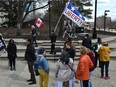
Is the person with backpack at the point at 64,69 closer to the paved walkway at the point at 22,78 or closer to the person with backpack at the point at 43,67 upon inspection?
the person with backpack at the point at 43,67

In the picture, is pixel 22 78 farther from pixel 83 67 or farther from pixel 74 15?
pixel 74 15

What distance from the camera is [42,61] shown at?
955 cm

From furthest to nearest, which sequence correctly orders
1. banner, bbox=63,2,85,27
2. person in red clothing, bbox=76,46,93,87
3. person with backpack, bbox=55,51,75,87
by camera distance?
banner, bbox=63,2,85,27
person in red clothing, bbox=76,46,93,87
person with backpack, bbox=55,51,75,87

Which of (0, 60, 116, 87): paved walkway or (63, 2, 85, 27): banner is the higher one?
(63, 2, 85, 27): banner

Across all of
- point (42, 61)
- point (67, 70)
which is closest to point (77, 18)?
point (42, 61)

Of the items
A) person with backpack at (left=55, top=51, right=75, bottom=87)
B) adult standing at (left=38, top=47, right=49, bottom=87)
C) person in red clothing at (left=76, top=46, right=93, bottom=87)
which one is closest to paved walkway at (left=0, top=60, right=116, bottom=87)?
adult standing at (left=38, top=47, right=49, bottom=87)

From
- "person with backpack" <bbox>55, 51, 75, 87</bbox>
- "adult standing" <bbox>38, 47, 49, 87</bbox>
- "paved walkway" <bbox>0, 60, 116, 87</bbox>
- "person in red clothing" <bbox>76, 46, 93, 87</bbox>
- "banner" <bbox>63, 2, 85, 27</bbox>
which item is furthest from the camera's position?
"banner" <bbox>63, 2, 85, 27</bbox>

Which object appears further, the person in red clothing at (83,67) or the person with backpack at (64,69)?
the person in red clothing at (83,67)

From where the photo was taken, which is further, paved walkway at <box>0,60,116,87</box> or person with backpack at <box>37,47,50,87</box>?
paved walkway at <box>0,60,116,87</box>

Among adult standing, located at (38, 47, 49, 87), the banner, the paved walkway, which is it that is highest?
the banner

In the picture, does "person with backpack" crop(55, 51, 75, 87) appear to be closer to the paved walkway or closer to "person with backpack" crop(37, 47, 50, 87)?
"person with backpack" crop(37, 47, 50, 87)

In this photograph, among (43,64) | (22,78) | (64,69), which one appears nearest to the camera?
(64,69)

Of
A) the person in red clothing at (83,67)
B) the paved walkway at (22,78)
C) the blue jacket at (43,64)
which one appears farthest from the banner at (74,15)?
the person in red clothing at (83,67)

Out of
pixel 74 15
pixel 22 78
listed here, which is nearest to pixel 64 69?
pixel 22 78
